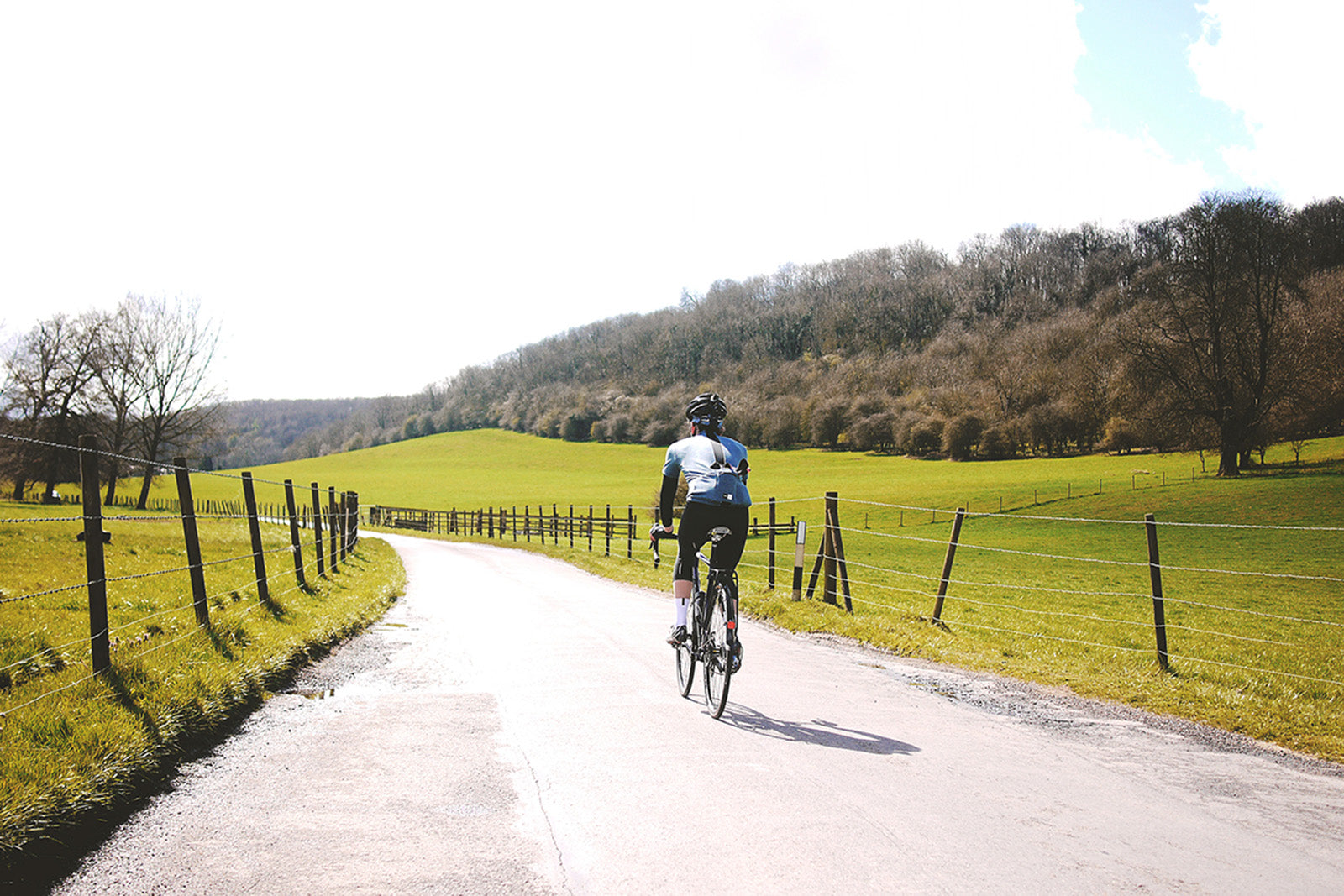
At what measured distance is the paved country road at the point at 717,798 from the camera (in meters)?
3.27

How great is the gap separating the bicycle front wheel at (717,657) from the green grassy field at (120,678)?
135 inches

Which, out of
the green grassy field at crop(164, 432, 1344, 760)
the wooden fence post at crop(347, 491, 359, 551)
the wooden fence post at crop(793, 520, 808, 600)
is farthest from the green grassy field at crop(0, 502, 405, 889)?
the wooden fence post at crop(347, 491, 359, 551)

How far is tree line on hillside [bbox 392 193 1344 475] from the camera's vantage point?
45906 mm

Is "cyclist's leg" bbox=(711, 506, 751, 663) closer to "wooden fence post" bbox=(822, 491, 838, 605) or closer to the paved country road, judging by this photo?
the paved country road

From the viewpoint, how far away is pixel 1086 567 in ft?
94.5

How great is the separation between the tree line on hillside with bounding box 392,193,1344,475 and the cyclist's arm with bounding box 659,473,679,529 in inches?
1923

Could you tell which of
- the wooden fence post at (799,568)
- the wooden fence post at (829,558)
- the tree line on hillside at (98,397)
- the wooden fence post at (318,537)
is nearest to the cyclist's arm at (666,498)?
the wooden fence post at (829,558)

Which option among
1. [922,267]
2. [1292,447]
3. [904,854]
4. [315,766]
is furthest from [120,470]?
[922,267]

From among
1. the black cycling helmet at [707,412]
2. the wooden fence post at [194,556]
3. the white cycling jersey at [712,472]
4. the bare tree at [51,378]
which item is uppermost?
the bare tree at [51,378]

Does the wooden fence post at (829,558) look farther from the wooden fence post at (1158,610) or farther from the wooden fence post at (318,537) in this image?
the wooden fence post at (318,537)

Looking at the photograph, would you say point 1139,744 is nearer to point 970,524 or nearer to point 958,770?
point 958,770

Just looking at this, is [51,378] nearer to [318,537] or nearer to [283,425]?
[318,537]

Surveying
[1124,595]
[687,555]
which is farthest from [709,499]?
[1124,595]

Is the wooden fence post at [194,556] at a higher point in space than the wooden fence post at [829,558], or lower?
higher
